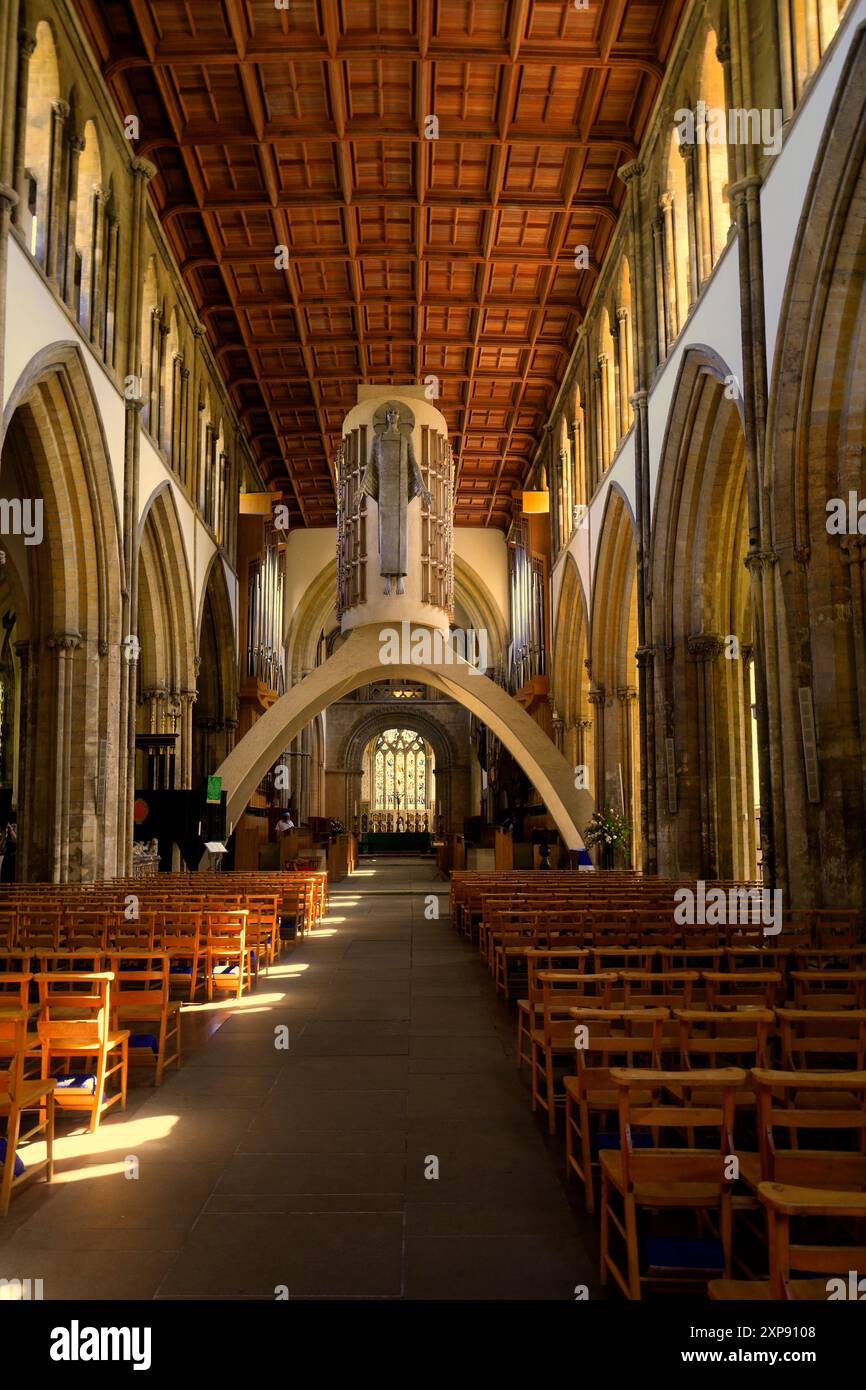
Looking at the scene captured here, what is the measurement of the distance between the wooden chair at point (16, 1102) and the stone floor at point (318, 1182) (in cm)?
9

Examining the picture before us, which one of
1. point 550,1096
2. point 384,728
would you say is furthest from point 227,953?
point 384,728

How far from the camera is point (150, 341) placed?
17.5 m

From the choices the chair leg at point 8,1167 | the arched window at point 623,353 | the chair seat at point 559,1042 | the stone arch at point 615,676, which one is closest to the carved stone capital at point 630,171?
the arched window at point 623,353

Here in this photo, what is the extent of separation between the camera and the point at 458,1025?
742 centimetres

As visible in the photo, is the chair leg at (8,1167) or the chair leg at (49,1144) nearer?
the chair leg at (8,1167)

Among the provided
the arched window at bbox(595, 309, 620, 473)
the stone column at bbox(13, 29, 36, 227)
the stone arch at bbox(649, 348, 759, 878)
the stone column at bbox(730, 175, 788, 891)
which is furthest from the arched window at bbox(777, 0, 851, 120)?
the arched window at bbox(595, 309, 620, 473)

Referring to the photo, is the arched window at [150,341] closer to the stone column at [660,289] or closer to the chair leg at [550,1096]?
the stone column at [660,289]

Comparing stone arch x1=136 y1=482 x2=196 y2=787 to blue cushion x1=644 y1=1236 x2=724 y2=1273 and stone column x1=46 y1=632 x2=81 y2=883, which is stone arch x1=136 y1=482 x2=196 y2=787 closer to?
stone column x1=46 y1=632 x2=81 y2=883

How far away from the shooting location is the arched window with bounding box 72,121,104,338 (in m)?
14.0

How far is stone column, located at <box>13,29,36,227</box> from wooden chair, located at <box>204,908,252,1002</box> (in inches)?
297

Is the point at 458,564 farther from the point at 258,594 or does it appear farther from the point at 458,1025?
the point at 458,1025

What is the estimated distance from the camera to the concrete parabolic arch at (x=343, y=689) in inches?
806
